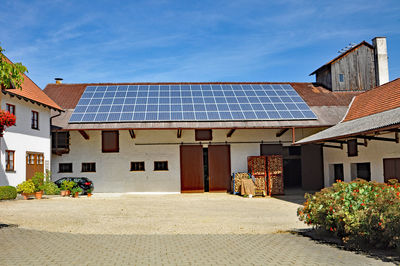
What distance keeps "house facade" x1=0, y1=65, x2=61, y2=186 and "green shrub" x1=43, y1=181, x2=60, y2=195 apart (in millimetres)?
1094

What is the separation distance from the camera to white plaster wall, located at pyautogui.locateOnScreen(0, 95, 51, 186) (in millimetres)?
19439

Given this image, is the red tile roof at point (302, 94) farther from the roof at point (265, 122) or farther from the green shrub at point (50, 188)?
the green shrub at point (50, 188)

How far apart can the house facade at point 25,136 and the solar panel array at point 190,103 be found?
6.73 ft

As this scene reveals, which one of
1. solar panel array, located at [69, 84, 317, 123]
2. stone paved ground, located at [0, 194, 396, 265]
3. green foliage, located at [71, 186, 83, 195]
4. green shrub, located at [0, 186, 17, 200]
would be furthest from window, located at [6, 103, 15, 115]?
stone paved ground, located at [0, 194, 396, 265]

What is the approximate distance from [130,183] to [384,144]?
15.3m

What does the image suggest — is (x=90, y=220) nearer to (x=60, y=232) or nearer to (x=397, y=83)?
(x=60, y=232)

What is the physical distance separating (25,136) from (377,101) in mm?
19564

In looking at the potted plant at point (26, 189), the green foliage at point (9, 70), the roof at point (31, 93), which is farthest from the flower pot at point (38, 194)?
the green foliage at point (9, 70)

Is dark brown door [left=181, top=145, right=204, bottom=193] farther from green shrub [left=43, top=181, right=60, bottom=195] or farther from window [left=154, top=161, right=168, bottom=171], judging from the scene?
green shrub [left=43, top=181, right=60, bottom=195]

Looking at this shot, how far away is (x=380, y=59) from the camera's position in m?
30.6

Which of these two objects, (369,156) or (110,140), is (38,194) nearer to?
(110,140)

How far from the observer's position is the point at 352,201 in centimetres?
919

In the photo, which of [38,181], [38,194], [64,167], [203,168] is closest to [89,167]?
[64,167]

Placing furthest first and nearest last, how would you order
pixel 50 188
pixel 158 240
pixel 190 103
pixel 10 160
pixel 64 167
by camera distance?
pixel 190 103 < pixel 64 167 < pixel 50 188 < pixel 10 160 < pixel 158 240
